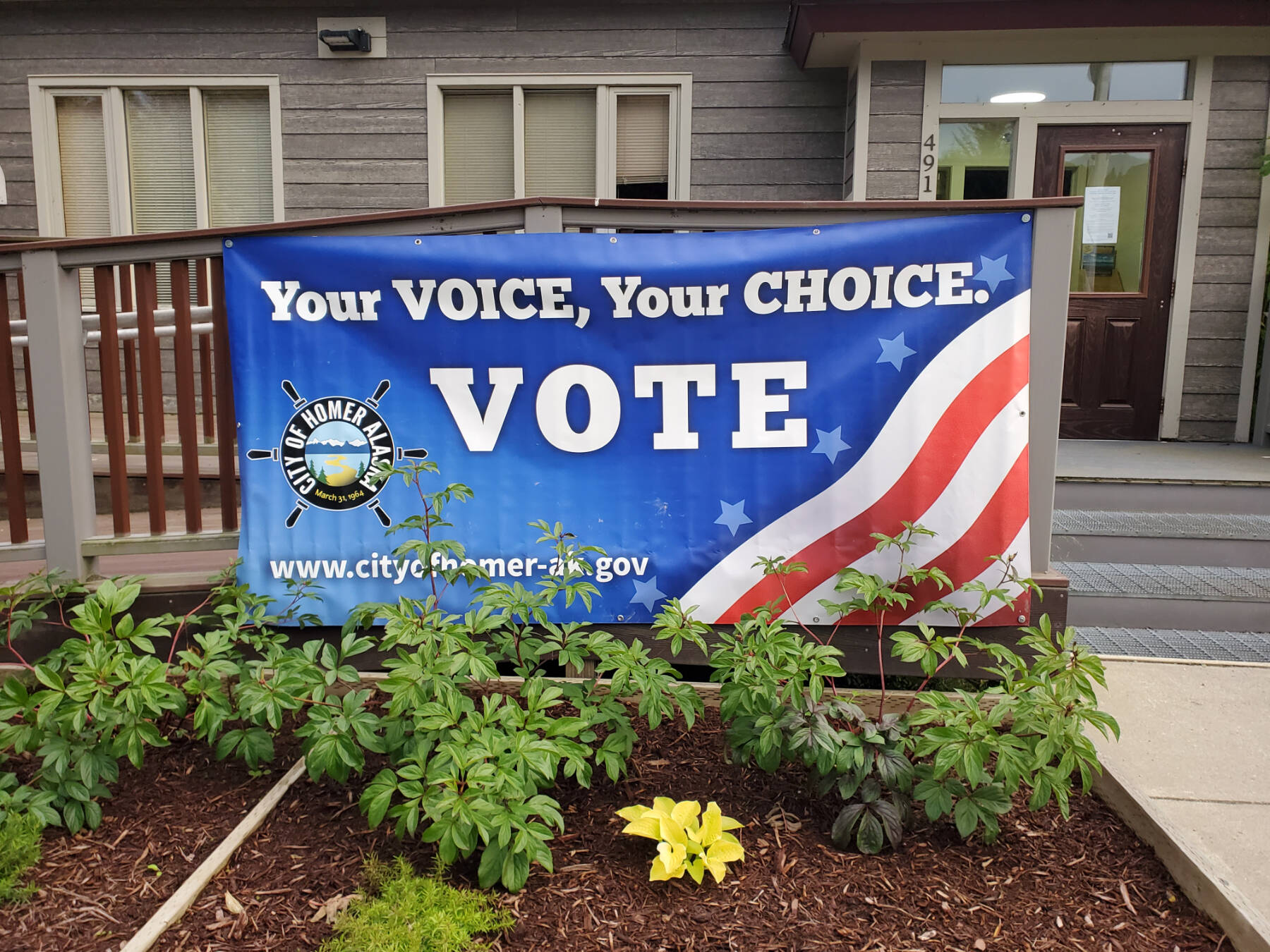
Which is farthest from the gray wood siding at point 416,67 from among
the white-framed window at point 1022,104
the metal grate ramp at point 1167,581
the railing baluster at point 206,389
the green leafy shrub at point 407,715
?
the green leafy shrub at point 407,715

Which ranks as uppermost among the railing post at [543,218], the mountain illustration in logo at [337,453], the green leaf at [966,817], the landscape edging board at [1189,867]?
the railing post at [543,218]

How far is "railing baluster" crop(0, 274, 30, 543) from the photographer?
277cm

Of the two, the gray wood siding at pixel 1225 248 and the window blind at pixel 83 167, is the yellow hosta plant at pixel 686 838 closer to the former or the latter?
the gray wood siding at pixel 1225 248

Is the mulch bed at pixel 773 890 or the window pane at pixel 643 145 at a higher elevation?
the window pane at pixel 643 145

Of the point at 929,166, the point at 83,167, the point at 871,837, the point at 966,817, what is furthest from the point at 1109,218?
the point at 83,167

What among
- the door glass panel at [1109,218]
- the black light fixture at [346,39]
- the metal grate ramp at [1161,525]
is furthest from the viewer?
the black light fixture at [346,39]

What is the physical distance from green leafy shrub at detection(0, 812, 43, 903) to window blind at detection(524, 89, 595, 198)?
5.39 metres

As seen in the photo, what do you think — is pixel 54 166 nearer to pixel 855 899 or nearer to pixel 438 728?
pixel 438 728

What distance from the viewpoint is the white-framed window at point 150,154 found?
21.3ft

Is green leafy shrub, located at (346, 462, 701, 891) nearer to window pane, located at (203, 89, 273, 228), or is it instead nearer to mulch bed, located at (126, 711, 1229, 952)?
mulch bed, located at (126, 711, 1229, 952)

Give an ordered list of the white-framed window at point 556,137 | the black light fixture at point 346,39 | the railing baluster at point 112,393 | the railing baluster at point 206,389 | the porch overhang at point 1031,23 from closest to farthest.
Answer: the railing baluster at point 112,393, the railing baluster at point 206,389, the porch overhang at point 1031,23, the black light fixture at point 346,39, the white-framed window at point 556,137

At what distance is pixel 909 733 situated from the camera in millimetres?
2162

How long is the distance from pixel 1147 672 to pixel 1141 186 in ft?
13.9

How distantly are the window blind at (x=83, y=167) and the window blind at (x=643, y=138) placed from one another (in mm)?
3905
